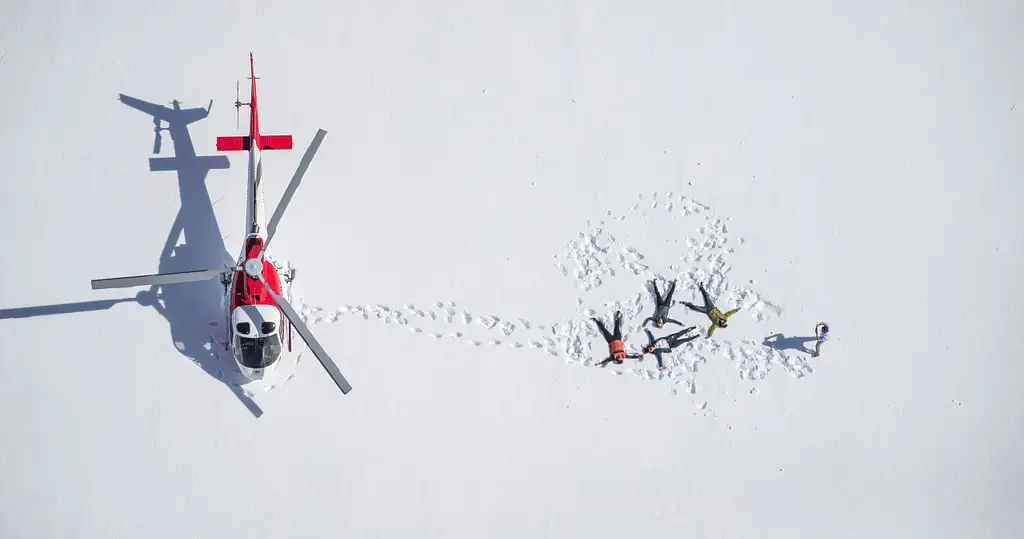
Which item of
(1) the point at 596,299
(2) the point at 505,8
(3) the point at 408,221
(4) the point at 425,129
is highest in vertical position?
(2) the point at 505,8

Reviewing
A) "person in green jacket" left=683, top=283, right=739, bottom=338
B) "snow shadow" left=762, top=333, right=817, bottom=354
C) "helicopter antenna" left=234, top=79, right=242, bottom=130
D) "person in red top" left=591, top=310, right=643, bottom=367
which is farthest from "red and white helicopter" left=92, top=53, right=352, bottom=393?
"snow shadow" left=762, top=333, right=817, bottom=354

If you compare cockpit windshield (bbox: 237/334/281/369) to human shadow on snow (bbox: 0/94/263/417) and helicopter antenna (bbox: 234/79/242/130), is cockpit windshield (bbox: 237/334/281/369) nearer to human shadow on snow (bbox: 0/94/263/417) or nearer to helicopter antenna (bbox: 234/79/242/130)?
human shadow on snow (bbox: 0/94/263/417)

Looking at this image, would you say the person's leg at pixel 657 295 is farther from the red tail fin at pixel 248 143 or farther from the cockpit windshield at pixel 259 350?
the red tail fin at pixel 248 143

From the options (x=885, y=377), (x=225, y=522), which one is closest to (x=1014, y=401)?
(x=885, y=377)

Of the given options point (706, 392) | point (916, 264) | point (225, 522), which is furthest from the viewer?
point (916, 264)

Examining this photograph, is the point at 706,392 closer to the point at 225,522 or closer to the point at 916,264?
the point at 916,264

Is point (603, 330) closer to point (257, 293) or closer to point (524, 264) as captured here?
point (524, 264)
